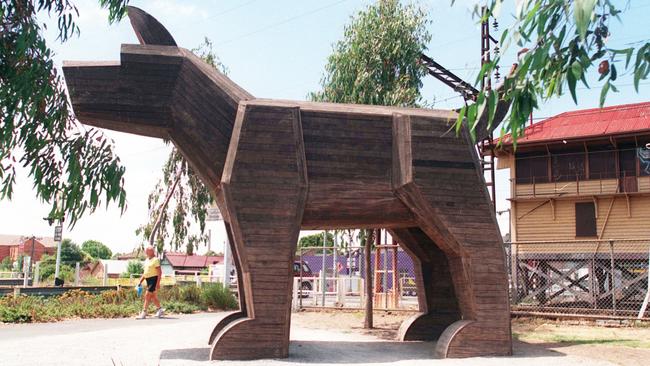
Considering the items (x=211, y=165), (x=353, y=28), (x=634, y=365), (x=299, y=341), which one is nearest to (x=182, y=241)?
(x=353, y=28)

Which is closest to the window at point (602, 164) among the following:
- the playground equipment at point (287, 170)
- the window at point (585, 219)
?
the window at point (585, 219)

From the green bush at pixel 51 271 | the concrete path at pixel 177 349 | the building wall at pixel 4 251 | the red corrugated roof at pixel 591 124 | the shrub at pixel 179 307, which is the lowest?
the concrete path at pixel 177 349

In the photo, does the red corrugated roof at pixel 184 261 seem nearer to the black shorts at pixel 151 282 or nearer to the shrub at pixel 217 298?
the shrub at pixel 217 298

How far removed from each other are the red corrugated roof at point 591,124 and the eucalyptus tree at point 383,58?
30.7 ft

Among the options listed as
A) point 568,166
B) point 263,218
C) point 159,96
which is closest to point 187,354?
point 263,218

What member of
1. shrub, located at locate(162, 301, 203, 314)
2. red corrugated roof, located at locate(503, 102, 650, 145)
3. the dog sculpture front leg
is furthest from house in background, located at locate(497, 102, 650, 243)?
the dog sculpture front leg

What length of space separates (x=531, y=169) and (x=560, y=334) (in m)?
13.7

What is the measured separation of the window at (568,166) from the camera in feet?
72.0

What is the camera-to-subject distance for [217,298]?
48.6 feet

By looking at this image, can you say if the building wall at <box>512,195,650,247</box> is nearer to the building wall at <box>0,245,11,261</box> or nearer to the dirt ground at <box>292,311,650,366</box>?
the dirt ground at <box>292,311,650,366</box>

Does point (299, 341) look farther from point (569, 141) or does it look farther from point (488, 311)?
point (569, 141)

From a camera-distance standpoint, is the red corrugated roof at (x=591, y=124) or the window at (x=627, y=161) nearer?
the window at (x=627, y=161)

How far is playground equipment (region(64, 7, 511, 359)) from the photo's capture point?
21.4 feet

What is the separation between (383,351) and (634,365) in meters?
2.93
